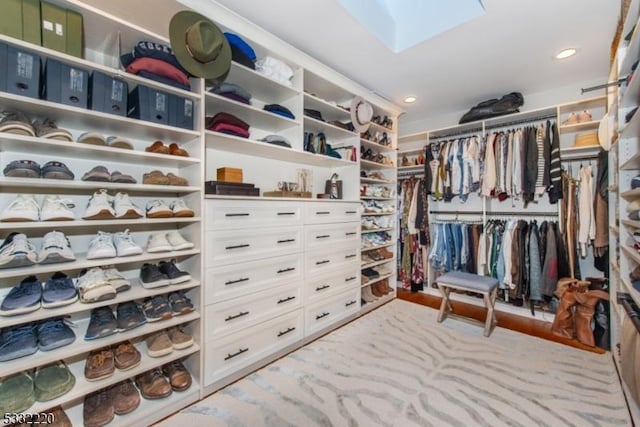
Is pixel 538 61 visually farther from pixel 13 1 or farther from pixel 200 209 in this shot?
pixel 13 1

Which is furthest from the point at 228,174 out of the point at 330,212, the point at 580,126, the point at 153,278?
the point at 580,126

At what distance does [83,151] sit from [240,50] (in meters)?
1.07

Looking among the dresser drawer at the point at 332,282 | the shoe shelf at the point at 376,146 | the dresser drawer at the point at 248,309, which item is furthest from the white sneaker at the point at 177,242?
the shoe shelf at the point at 376,146

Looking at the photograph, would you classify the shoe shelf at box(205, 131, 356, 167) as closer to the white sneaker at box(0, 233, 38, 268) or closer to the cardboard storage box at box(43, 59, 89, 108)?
the cardboard storage box at box(43, 59, 89, 108)

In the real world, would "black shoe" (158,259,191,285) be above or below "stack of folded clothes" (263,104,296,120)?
below

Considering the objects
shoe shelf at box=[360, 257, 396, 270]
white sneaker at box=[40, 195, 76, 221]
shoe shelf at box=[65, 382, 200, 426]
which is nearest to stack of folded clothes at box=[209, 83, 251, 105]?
white sneaker at box=[40, 195, 76, 221]

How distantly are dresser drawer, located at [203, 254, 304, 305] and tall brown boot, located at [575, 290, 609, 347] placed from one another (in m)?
2.33

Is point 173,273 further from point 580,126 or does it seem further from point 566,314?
point 580,126

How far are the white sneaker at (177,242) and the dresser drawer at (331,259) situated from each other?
3.02 feet

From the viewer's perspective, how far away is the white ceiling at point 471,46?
168 cm

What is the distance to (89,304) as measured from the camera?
1.25 meters

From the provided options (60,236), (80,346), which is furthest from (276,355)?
(60,236)

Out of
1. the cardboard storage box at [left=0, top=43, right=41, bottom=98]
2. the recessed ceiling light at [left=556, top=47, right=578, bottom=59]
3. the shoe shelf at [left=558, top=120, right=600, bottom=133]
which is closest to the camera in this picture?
the cardboard storage box at [left=0, top=43, right=41, bottom=98]

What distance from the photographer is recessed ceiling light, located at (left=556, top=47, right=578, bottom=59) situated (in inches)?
83.4
